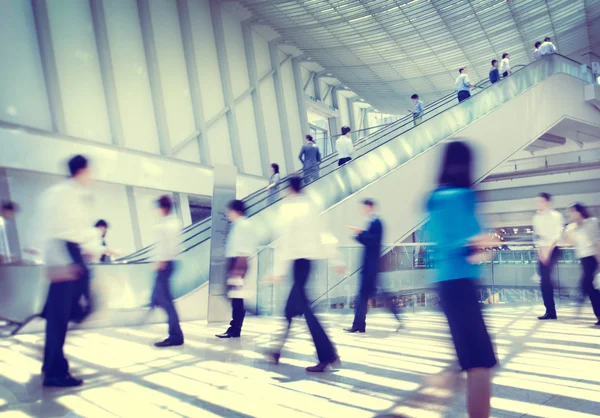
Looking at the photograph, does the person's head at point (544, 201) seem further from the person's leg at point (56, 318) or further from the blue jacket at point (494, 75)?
the blue jacket at point (494, 75)

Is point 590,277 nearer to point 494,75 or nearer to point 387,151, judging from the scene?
point 387,151

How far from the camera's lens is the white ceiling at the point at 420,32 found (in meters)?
21.1

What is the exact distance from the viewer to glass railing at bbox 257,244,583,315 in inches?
361

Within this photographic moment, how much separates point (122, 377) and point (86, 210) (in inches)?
54.1

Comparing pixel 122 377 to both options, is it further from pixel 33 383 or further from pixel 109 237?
pixel 109 237

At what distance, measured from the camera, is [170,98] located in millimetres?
20203

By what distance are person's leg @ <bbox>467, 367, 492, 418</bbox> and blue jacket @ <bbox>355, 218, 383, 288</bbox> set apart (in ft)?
11.8

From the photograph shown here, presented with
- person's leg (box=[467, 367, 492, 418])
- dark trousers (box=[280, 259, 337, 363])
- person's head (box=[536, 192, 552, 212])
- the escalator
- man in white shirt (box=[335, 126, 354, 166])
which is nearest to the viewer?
person's leg (box=[467, 367, 492, 418])

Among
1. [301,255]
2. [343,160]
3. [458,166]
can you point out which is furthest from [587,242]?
[343,160]

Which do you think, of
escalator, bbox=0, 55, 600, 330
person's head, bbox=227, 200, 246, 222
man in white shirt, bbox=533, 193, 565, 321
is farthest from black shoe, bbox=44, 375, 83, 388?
man in white shirt, bbox=533, 193, 565, 321

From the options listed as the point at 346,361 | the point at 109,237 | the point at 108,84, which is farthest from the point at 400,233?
the point at 108,84

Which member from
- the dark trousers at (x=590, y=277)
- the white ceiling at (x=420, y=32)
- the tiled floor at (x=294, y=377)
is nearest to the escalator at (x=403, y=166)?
the tiled floor at (x=294, y=377)

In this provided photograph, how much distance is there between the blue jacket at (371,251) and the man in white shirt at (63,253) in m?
3.17

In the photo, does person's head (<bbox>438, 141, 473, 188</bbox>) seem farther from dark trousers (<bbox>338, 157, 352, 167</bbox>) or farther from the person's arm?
dark trousers (<bbox>338, 157, 352, 167</bbox>)
